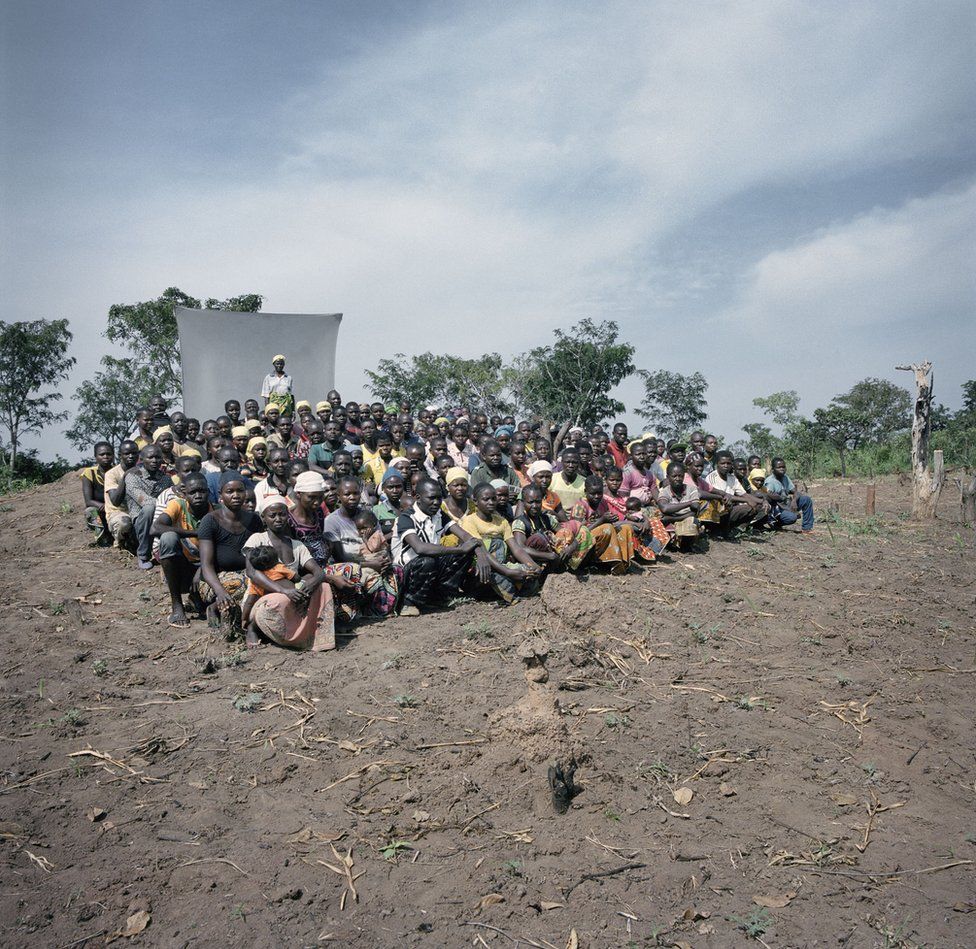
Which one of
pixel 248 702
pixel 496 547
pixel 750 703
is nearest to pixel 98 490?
pixel 496 547

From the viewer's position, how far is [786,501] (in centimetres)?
1093

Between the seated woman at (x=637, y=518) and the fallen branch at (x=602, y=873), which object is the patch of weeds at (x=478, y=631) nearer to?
the seated woman at (x=637, y=518)

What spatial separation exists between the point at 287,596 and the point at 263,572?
0.29 metres

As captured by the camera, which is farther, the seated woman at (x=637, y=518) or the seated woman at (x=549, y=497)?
the seated woman at (x=637, y=518)

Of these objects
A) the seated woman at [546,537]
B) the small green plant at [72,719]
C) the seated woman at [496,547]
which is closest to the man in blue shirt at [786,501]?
the seated woman at [546,537]

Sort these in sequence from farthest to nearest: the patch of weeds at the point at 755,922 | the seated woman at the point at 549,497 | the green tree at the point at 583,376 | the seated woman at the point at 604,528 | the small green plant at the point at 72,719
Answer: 1. the green tree at the point at 583,376
2. the seated woman at the point at 549,497
3. the seated woman at the point at 604,528
4. the small green plant at the point at 72,719
5. the patch of weeds at the point at 755,922

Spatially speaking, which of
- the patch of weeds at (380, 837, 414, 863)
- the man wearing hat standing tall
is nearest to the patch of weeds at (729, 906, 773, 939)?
the patch of weeds at (380, 837, 414, 863)

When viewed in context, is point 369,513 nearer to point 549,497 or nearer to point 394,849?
point 549,497

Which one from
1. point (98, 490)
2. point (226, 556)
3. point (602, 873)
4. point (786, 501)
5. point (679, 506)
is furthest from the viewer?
point (786, 501)

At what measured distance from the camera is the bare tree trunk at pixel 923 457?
1257 cm

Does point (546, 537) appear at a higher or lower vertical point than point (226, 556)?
higher

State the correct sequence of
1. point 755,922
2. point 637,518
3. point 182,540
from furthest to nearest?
point 637,518 < point 182,540 < point 755,922

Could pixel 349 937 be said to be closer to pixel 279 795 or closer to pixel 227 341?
pixel 279 795

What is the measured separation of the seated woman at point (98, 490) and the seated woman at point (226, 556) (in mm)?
2404
